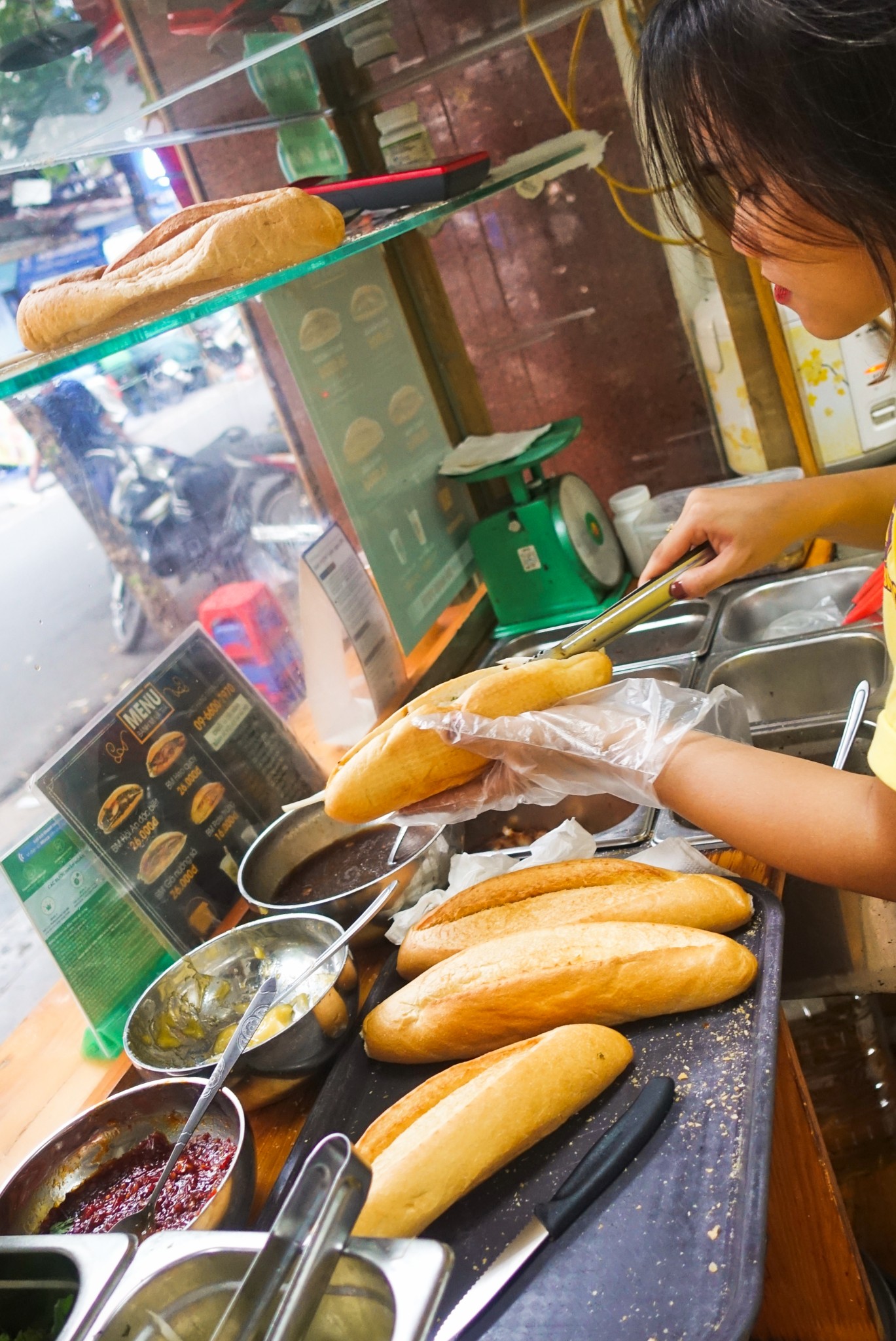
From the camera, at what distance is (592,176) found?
101 inches

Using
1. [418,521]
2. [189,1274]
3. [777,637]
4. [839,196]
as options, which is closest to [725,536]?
[777,637]

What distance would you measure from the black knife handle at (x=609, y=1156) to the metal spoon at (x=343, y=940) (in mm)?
401

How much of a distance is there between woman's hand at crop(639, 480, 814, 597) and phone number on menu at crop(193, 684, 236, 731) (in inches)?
29.5

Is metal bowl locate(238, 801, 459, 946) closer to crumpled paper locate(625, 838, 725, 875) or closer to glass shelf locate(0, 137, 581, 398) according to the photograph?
crumpled paper locate(625, 838, 725, 875)

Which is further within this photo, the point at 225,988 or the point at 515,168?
the point at 515,168

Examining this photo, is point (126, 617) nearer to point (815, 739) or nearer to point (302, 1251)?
point (815, 739)

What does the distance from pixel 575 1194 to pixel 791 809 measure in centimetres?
49

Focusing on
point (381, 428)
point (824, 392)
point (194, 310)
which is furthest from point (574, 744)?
point (824, 392)

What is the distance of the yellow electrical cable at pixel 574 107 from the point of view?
2387 mm

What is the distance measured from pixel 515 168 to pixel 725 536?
3.73ft

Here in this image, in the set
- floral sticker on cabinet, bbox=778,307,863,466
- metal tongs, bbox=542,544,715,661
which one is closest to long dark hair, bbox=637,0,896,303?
metal tongs, bbox=542,544,715,661

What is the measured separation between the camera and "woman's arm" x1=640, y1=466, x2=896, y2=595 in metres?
1.65

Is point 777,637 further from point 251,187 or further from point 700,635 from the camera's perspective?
point 251,187

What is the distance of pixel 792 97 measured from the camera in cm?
96
